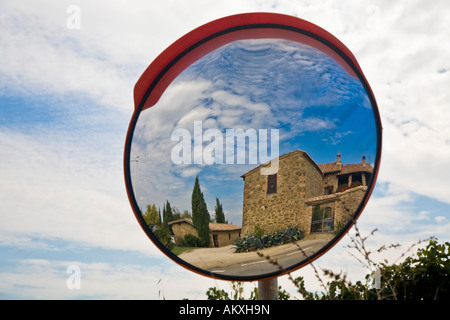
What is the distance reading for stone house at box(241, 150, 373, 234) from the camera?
310 centimetres

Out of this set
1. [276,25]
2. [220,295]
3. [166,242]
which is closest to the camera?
[276,25]

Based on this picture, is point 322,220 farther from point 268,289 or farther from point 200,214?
point 200,214

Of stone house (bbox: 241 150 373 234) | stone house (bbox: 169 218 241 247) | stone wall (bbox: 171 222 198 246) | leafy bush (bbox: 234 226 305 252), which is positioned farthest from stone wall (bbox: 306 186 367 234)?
stone wall (bbox: 171 222 198 246)

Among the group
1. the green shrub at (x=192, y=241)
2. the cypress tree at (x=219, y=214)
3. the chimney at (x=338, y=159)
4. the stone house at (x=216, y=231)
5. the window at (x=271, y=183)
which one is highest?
the chimney at (x=338, y=159)

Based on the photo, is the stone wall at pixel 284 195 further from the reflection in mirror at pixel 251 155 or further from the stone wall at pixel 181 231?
the stone wall at pixel 181 231

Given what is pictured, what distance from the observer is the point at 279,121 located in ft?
10.6

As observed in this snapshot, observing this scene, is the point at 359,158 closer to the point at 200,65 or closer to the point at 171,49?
the point at 200,65

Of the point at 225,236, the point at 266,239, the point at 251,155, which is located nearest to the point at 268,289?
the point at 266,239

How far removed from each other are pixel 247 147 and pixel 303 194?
0.55 meters

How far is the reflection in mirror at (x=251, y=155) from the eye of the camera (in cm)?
312

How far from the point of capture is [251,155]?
11.0ft

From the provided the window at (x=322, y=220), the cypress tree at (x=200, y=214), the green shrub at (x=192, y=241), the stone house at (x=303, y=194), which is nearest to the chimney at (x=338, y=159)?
the stone house at (x=303, y=194)
